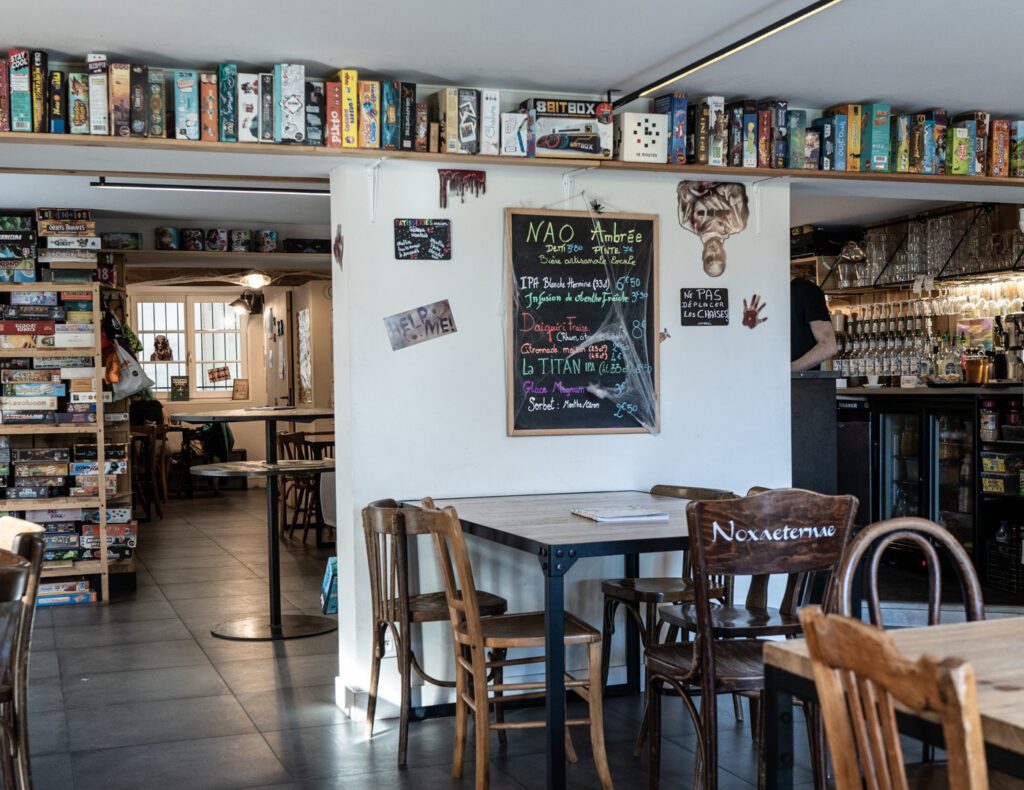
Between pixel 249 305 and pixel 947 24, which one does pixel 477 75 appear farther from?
pixel 249 305

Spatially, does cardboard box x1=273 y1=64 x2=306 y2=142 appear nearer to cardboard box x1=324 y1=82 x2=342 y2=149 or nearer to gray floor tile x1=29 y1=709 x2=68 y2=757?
Answer: cardboard box x1=324 y1=82 x2=342 y2=149

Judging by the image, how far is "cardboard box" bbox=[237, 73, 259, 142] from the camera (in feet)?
14.0

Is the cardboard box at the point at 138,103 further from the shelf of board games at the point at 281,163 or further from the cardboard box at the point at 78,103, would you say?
the cardboard box at the point at 78,103

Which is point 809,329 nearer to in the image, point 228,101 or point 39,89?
point 228,101

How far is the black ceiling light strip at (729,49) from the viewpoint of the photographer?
366 cm

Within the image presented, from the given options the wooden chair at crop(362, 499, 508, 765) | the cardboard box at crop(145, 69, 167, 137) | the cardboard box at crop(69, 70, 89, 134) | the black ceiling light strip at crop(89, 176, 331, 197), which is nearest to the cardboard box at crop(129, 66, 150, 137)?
the cardboard box at crop(145, 69, 167, 137)

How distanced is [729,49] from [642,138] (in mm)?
735

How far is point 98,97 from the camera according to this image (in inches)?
163

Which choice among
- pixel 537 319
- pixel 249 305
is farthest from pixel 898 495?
pixel 249 305

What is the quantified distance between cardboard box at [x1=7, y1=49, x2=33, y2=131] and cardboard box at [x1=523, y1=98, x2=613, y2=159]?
1829mm

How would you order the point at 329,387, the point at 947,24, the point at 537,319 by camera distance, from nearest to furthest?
the point at 947,24
the point at 537,319
the point at 329,387

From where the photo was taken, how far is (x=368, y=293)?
4562mm

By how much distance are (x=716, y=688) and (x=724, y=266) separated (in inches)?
96.2

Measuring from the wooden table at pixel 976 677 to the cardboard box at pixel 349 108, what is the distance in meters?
2.86
